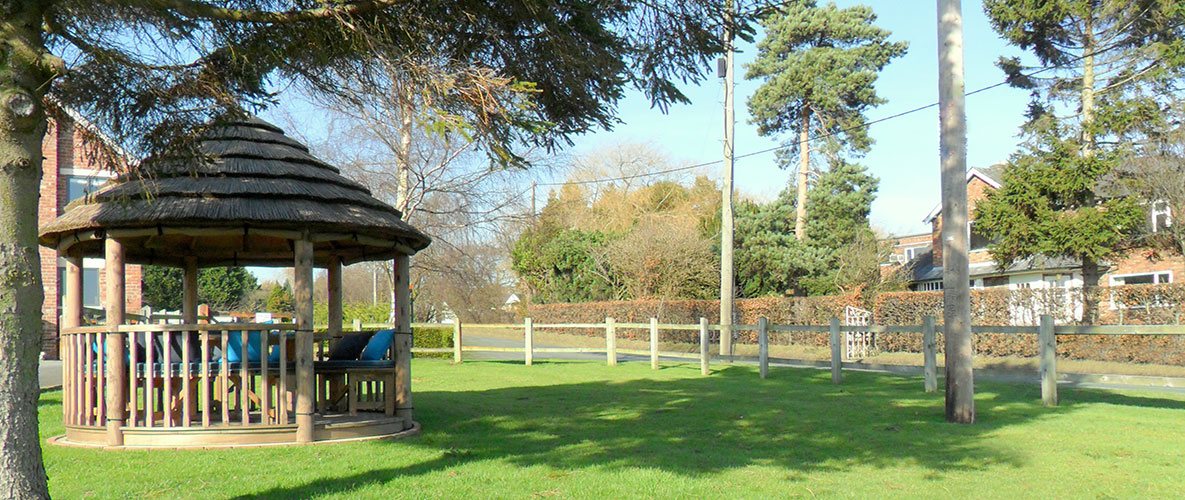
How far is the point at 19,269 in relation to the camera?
5.53 m

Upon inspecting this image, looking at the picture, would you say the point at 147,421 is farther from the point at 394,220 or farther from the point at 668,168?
the point at 668,168

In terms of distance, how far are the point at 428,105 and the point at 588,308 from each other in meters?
35.6

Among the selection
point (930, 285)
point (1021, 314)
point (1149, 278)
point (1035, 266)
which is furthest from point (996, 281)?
point (1021, 314)

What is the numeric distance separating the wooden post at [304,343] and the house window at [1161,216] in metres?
23.1

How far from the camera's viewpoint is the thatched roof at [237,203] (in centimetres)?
881

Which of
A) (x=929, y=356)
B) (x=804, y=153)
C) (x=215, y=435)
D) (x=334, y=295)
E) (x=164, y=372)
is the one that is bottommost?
(x=215, y=435)

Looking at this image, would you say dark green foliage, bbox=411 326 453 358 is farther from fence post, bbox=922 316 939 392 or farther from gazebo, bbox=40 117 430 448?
gazebo, bbox=40 117 430 448

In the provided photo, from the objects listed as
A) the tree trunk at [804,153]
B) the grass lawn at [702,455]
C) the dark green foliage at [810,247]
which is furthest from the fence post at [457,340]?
the tree trunk at [804,153]

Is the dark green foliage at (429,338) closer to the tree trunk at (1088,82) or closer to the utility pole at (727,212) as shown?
the utility pole at (727,212)

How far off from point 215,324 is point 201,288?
3783 cm

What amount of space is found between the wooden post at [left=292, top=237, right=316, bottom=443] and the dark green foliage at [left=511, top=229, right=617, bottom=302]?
32924mm

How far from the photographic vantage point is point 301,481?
23.8ft

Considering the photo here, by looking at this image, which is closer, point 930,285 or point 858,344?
point 858,344

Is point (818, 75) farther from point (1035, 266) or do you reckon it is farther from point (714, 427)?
point (714, 427)
